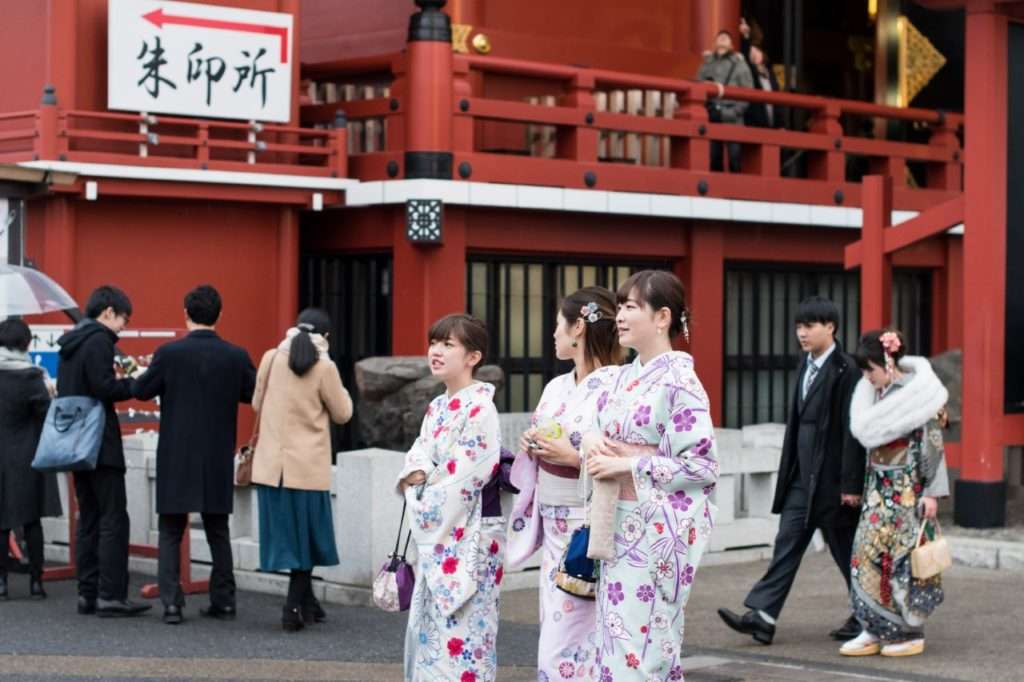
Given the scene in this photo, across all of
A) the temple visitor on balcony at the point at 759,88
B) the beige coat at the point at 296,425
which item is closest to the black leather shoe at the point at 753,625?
the beige coat at the point at 296,425

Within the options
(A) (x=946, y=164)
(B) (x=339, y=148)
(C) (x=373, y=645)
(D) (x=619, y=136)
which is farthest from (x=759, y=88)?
(C) (x=373, y=645)

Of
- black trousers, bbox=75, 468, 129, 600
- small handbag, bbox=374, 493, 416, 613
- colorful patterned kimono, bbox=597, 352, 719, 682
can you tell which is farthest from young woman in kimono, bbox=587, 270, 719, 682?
black trousers, bbox=75, 468, 129, 600

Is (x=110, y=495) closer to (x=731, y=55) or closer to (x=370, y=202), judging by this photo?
(x=370, y=202)

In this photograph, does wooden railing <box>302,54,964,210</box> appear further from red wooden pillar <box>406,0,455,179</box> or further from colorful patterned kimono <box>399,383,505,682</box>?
colorful patterned kimono <box>399,383,505,682</box>

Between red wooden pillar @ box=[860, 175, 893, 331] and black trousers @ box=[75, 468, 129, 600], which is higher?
red wooden pillar @ box=[860, 175, 893, 331]

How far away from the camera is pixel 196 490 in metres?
10.1

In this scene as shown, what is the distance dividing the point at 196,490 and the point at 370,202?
6.54 m

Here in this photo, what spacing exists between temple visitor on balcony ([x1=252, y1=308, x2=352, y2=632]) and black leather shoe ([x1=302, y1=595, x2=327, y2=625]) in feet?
0.04

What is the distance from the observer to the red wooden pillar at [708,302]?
1828cm

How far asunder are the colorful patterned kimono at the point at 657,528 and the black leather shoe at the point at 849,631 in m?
3.56

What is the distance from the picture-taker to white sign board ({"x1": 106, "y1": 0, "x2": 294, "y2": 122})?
1533cm

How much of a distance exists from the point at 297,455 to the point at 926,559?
133 inches

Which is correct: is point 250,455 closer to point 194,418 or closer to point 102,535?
point 194,418

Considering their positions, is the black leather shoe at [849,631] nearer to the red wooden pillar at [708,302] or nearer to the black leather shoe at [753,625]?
the black leather shoe at [753,625]
